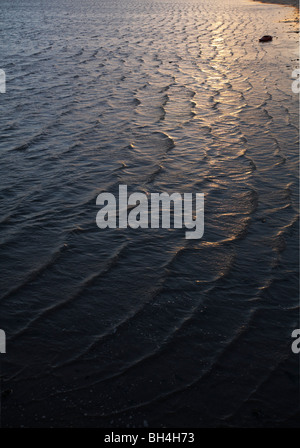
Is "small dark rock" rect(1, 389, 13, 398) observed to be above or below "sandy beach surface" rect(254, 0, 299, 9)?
below

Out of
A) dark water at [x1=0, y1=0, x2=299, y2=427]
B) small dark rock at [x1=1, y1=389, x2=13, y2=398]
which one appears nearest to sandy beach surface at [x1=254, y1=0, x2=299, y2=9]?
dark water at [x1=0, y1=0, x2=299, y2=427]

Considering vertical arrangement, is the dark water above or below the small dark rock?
above

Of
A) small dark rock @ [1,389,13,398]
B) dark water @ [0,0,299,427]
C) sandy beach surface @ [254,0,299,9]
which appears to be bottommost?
small dark rock @ [1,389,13,398]

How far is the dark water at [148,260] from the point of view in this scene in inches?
190

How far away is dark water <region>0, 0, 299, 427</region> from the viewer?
190 inches

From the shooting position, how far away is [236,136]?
490 inches

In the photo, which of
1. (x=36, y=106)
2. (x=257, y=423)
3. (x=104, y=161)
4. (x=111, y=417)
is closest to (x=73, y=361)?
(x=111, y=417)

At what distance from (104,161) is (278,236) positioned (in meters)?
4.68

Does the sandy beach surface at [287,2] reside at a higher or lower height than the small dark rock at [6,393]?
higher

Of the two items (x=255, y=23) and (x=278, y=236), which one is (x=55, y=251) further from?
(x=255, y=23)

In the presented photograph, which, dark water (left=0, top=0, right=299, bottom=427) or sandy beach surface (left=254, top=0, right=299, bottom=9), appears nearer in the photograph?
dark water (left=0, top=0, right=299, bottom=427)

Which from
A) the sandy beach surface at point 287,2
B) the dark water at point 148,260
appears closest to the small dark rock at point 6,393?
the dark water at point 148,260

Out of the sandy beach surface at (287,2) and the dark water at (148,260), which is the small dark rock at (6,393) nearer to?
the dark water at (148,260)

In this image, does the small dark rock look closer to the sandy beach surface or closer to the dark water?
the dark water
